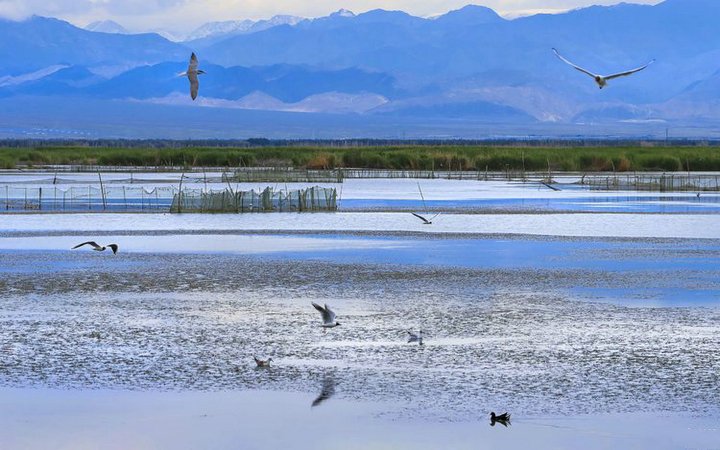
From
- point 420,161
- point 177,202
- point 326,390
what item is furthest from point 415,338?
point 420,161

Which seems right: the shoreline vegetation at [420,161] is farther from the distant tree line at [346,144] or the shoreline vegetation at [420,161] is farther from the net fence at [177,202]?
the distant tree line at [346,144]

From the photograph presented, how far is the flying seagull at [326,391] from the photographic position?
11.4m

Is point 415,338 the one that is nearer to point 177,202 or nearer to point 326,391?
point 326,391

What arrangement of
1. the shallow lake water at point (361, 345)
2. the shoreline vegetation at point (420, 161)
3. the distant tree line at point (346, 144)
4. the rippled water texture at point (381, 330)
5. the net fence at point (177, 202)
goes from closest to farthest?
the shallow lake water at point (361, 345) → the rippled water texture at point (381, 330) → the net fence at point (177, 202) → the shoreline vegetation at point (420, 161) → the distant tree line at point (346, 144)

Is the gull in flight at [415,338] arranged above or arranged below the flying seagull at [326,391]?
above

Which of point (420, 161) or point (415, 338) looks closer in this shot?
point (415, 338)

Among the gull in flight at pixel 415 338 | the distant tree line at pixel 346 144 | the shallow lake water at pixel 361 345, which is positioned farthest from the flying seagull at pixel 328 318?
the distant tree line at pixel 346 144

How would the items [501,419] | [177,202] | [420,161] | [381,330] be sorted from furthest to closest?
[420,161] → [177,202] → [381,330] → [501,419]

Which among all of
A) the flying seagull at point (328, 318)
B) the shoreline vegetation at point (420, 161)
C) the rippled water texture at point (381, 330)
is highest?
the shoreline vegetation at point (420, 161)

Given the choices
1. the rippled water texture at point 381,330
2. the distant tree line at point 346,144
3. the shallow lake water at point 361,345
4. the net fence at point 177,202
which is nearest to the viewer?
the shallow lake water at point 361,345

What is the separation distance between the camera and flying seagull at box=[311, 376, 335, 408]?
37.3 ft

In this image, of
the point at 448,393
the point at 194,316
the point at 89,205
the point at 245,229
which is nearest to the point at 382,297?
the point at 194,316

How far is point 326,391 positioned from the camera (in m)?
11.7

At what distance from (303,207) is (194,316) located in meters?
18.2
